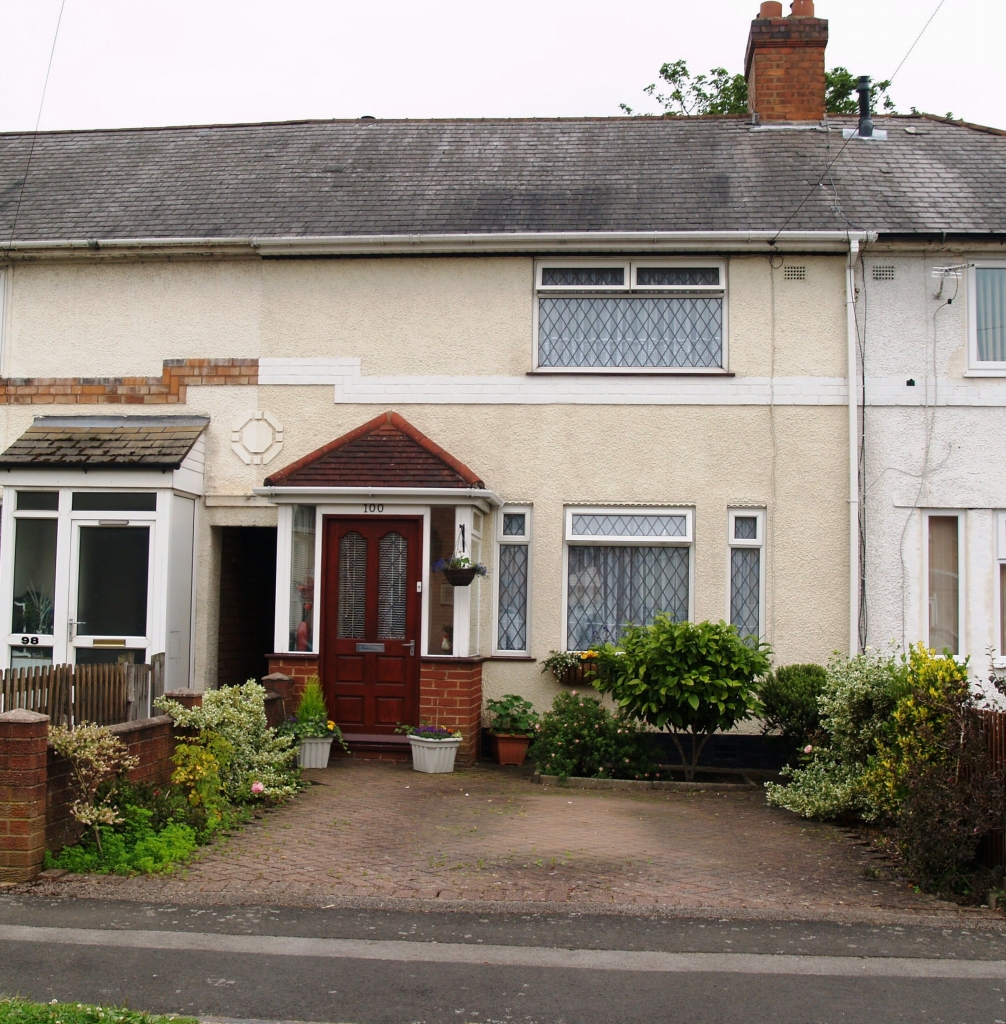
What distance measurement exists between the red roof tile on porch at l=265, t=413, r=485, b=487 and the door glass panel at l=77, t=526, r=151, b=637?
60.9 inches

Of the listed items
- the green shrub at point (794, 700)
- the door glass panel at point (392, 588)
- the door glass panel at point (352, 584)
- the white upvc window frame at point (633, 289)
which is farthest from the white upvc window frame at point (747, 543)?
the door glass panel at point (352, 584)

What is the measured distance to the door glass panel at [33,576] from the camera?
11391 millimetres

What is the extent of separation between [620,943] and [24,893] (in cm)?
338

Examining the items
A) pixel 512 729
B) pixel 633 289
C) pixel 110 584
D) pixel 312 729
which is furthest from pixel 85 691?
pixel 633 289

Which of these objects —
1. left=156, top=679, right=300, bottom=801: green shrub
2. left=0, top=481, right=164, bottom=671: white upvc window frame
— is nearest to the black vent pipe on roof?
left=0, top=481, right=164, bottom=671: white upvc window frame

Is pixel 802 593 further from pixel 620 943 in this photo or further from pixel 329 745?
pixel 620 943

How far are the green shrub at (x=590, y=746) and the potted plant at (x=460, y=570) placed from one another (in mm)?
1538

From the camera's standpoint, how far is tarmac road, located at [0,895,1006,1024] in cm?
481

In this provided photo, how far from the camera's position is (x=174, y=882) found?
6637 millimetres

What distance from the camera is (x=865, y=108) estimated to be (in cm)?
1382

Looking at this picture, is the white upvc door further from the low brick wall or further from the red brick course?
the low brick wall

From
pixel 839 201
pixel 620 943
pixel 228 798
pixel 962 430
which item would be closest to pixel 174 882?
pixel 228 798

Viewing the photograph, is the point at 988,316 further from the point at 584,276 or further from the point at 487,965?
the point at 487,965

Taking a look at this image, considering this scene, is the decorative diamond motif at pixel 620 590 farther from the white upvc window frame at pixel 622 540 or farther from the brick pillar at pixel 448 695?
the brick pillar at pixel 448 695
